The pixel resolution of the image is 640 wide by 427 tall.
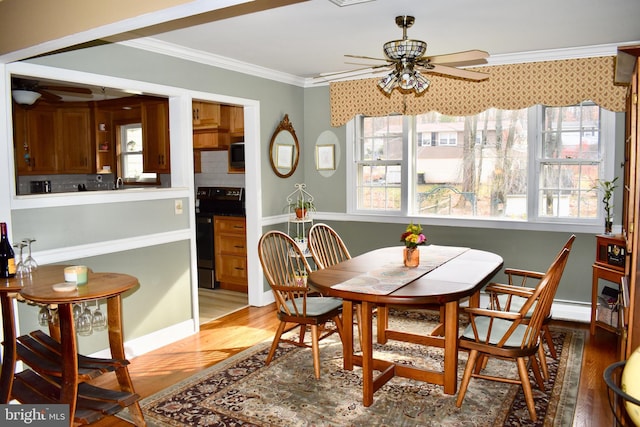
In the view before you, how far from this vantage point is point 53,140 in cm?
617

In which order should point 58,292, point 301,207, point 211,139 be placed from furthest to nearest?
1. point 211,139
2. point 301,207
3. point 58,292

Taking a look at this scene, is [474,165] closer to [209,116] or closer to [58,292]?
[209,116]

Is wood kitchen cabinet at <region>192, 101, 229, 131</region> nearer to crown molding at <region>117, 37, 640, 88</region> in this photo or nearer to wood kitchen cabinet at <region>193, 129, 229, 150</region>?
wood kitchen cabinet at <region>193, 129, 229, 150</region>

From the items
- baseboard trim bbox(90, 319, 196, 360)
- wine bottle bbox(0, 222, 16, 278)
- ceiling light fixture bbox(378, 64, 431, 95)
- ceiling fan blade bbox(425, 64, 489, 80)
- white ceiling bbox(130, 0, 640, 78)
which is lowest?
baseboard trim bbox(90, 319, 196, 360)

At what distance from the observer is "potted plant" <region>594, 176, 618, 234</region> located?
423cm

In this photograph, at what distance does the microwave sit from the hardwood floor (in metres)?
1.69

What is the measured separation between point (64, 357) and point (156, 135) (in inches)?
144

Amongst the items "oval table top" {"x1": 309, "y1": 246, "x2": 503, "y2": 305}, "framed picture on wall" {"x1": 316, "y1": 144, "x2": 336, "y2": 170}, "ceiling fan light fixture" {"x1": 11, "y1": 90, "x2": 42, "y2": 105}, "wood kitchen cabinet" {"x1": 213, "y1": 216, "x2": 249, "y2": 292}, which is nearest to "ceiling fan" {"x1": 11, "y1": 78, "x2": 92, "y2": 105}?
"ceiling fan light fixture" {"x1": 11, "y1": 90, "x2": 42, "y2": 105}

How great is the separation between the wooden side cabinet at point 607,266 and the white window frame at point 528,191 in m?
0.45

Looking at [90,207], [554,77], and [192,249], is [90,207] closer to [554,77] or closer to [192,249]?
[192,249]

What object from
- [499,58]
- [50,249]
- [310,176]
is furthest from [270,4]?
[310,176]

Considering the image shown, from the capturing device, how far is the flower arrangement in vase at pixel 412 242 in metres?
3.52

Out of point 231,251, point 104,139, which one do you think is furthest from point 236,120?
point 104,139

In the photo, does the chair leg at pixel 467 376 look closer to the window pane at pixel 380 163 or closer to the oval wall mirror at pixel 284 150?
the window pane at pixel 380 163
